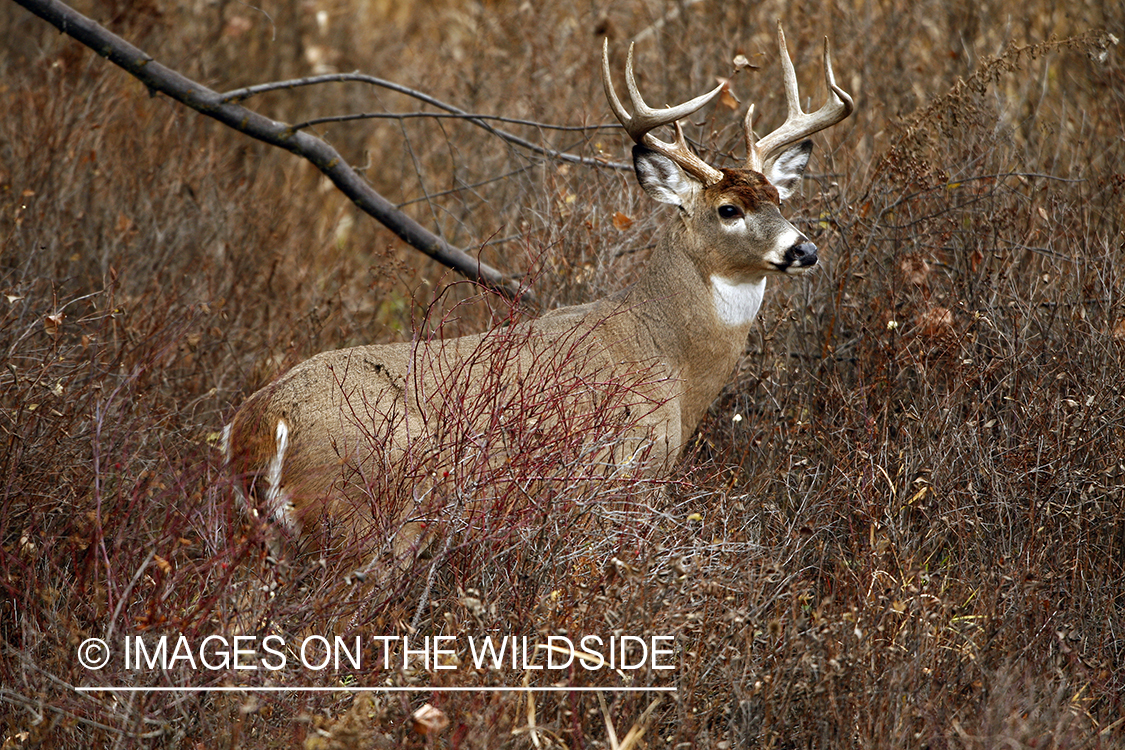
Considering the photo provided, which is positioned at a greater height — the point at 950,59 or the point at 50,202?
the point at 950,59

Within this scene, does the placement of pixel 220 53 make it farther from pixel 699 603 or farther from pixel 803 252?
pixel 699 603

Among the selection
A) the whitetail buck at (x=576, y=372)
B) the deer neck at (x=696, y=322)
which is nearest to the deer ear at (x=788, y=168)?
the whitetail buck at (x=576, y=372)

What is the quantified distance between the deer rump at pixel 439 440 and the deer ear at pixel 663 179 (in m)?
0.67

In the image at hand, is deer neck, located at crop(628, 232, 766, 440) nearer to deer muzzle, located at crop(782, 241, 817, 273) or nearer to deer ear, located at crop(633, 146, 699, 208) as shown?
deer ear, located at crop(633, 146, 699, 208)

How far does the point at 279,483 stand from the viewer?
3.92 metres

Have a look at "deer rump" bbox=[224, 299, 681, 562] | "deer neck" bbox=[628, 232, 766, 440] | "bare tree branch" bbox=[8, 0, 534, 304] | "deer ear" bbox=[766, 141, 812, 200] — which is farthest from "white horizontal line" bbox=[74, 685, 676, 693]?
"deer ear" bbox=[766, 141, 812, 200]

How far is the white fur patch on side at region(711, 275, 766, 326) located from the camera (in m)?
4.77

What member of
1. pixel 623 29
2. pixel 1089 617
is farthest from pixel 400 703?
pixel 623 29

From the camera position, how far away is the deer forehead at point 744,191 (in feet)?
15.3

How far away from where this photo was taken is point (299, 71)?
32.4ft

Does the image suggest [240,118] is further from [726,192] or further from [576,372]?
[576,372]

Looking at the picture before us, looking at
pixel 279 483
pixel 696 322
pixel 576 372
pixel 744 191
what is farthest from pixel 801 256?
pixel 279 483

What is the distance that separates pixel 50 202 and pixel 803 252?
421 cm

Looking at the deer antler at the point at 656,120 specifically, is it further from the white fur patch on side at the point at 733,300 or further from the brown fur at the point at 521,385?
the white fur patch on side at the point at 733,300
